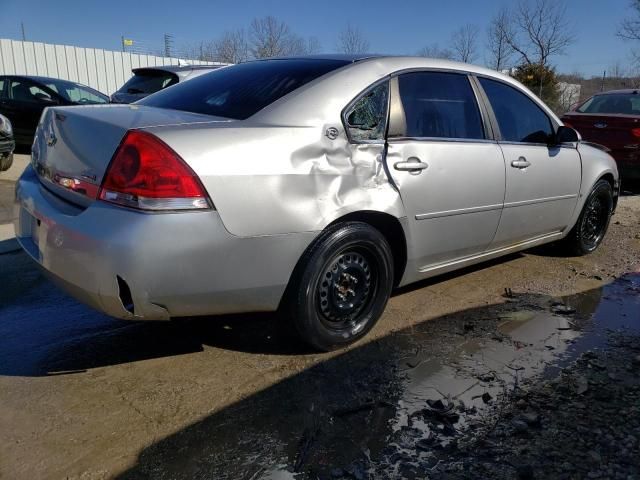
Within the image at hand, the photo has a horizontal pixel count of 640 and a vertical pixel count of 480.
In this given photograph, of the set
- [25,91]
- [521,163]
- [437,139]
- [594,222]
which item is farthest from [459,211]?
[25,91]

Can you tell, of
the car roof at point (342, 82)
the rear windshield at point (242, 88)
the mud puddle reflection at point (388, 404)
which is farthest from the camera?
the rear windshield at point (242, 88)

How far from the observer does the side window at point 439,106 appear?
10.6 ft

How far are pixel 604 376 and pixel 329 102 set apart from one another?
81.0 inches

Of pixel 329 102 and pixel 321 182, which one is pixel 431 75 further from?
pixel 321 182

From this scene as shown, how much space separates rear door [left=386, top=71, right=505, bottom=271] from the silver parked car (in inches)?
0.4

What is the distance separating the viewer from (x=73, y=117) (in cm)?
271

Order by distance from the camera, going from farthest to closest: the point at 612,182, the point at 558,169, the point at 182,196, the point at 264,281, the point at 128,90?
the point at 128,90 < the point at 612,182 < the point at 558,169 < the point at 264,281 < the point at 182,196

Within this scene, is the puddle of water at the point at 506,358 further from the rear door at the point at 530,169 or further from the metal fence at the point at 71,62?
the metal fence at the point at 71,62

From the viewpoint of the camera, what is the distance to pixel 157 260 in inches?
89.6

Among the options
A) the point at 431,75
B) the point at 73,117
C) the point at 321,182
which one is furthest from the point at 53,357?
the point at 431,75

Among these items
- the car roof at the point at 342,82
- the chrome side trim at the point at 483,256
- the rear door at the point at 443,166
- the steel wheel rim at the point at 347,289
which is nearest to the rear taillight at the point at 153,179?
the car roof at the point at 342,82

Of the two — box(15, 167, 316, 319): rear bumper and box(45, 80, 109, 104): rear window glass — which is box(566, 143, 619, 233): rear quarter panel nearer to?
box(15, 167, 316, 319): rear bumper

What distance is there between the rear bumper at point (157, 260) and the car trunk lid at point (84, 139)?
0.34 feet

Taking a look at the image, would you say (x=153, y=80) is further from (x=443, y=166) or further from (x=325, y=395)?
(x=325, y=395)
